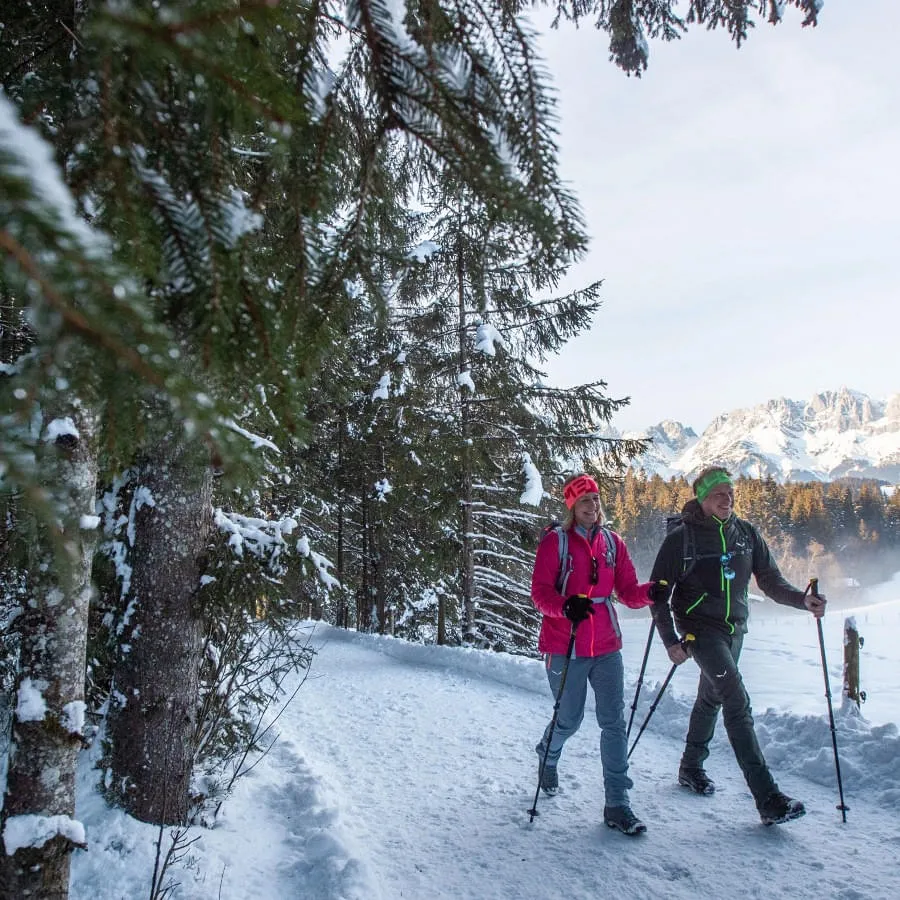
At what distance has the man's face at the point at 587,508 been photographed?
411 centimetres

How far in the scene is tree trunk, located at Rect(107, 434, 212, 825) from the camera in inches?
143

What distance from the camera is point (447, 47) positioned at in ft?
4.94

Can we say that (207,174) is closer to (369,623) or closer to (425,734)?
(425,734)

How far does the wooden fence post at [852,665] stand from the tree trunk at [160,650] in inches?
232

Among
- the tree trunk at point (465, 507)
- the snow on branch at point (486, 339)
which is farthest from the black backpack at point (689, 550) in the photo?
the tree trunk at point (465, 507)

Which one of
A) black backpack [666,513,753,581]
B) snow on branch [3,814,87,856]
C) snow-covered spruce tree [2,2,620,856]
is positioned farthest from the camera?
black backpack [666,513,753,581]

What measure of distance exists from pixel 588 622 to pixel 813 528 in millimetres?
92785

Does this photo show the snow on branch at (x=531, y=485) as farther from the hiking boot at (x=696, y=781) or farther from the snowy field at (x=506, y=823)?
the hiking boot at (x=696, y=781)

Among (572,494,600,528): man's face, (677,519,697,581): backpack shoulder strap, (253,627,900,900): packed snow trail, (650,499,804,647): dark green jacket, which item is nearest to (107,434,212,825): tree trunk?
(253,627,900,900): packed snow trail

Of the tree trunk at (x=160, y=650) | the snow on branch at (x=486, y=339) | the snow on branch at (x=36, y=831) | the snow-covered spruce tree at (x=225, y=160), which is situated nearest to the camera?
the snow-covered spruce tree at (x=225, y=160)

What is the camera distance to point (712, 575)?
4145 millimetres

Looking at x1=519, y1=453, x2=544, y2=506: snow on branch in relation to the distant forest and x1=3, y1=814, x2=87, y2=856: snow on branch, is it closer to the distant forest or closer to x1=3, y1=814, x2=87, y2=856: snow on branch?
x1=3, y1=814, x2=87, y2=856: snow on branch

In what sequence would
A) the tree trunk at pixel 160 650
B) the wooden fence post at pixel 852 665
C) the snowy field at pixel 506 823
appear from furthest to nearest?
the wooden fence post at pixel 852 665 < the tree trunk at pixel 160 650 < the snowy field at pixel 506 823

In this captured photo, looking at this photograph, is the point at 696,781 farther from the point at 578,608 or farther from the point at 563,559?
the point at 563,559
